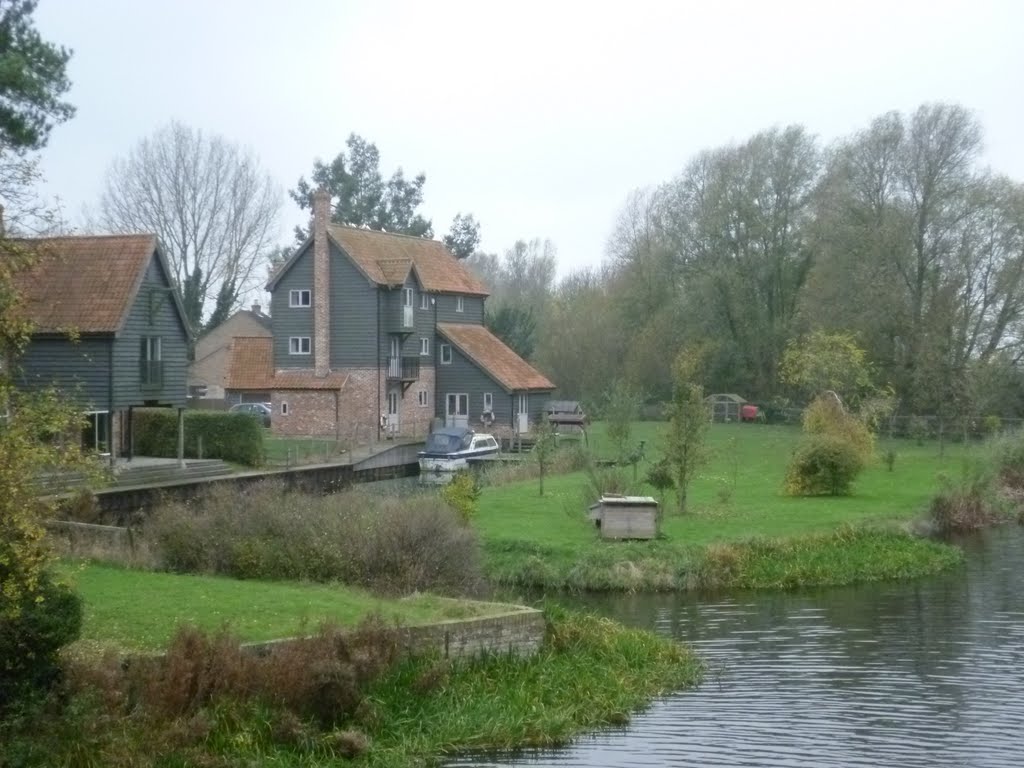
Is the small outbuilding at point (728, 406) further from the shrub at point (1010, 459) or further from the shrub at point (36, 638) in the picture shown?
the shrub at point (36, 638)

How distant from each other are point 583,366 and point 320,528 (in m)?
54.4

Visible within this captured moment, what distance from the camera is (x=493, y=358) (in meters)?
60.3

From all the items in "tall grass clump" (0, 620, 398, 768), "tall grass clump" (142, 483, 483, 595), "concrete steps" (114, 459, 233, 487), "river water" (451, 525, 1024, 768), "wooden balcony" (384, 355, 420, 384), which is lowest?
"river water" (451, 525, 1024, 768)

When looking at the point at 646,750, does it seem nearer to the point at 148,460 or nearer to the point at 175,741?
the point at 175,741

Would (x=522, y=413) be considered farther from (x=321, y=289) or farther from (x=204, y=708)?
(x=204, y=708)

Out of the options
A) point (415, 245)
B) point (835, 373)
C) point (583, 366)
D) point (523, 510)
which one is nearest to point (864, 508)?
point (523, 510)

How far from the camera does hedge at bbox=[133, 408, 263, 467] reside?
44.1m

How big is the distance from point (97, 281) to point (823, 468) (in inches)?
913

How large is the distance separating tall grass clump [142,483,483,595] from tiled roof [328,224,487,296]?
3378 centimetres

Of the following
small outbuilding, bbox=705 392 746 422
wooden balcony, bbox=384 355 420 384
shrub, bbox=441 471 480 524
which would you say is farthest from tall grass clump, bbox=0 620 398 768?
small outbuilding, bbox=705 392 746 422

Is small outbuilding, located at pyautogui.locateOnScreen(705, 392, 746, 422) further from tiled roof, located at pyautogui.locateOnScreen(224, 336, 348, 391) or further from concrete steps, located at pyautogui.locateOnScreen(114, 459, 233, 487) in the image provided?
concrete steps, located at pyautogui.locateOnScreen(114, 459, 233, 487)

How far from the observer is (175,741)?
13.5 meters

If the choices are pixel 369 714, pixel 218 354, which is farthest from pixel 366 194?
pixel 369 714

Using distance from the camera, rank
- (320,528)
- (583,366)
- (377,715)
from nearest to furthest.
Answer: (377,715)
(320,528)
(583,366)
